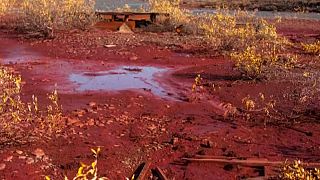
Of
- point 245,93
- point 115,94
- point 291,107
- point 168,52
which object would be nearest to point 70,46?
point 168,52

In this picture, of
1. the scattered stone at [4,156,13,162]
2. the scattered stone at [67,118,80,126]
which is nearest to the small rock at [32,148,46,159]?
the scattered stone at [4,156,13,162]

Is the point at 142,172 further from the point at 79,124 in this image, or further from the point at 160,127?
the point at 79,124

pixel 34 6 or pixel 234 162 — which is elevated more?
pixel 34 6

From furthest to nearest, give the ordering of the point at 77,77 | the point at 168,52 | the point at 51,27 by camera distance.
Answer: the point at 51,27, the point at 168,52, the point at 77,77

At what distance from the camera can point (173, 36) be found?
1967 centimetres

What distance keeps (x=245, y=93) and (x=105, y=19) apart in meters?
12.8

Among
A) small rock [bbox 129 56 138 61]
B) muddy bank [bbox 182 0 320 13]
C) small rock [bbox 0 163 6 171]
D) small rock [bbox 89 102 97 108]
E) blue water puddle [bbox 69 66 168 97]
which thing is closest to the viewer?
small rock [bbox 0 163 6 171]

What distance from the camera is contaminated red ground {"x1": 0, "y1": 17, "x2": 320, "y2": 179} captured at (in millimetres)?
6625

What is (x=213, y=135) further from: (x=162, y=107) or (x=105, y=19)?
(x=105, y=19)

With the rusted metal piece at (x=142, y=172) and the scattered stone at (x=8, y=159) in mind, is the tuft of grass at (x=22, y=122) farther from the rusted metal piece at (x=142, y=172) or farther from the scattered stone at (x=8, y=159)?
the rusted metal piece at (x=142, y=172)

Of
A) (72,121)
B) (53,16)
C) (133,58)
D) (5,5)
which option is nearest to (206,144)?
(72,121)

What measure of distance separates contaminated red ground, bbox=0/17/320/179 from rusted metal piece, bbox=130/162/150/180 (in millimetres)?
89

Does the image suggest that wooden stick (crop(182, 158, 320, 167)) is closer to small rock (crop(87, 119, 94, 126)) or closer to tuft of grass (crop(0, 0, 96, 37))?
small rock (crop(87, 119, 94, 126))

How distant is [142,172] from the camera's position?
627cm
